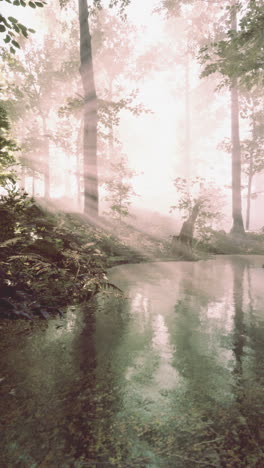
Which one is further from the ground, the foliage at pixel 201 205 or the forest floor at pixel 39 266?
the foliage at pixel 201 205

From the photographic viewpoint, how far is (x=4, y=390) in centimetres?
192

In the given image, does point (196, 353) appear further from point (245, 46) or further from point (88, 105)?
point (88, 105)

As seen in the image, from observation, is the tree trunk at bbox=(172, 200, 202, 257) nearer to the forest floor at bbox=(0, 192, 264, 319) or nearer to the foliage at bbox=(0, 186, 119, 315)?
the forest floor at bbox=(0, 192, 264, 319)

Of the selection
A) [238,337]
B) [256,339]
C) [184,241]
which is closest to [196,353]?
[238,337]

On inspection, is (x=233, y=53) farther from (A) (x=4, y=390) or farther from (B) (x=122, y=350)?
(A) (x=4, y=390)

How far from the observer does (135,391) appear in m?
1.97

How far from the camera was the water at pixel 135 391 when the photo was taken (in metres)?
1.44

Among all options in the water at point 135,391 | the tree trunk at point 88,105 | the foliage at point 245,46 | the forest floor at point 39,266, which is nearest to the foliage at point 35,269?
the forest floor at point 39,266

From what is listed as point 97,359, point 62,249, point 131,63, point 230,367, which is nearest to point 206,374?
point 230,367

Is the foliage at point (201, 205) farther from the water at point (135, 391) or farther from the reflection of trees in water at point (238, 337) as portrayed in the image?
the water at point (135, 391)

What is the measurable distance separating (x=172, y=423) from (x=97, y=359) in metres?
0.94

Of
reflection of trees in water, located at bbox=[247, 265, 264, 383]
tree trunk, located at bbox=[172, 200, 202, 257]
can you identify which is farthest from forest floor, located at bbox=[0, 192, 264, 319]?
tree trunk, located at bbox=[172, 200, 202, 257]

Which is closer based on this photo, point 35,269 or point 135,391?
point 135,391

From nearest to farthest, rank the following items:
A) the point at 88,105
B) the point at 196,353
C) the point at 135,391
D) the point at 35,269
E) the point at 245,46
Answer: the point at 135,391 < the point at 196,353 < the point at 35,269 < the point at 245,46 < the point at 88,105
